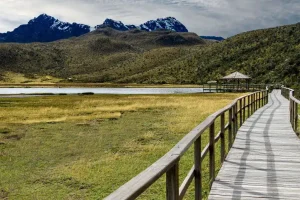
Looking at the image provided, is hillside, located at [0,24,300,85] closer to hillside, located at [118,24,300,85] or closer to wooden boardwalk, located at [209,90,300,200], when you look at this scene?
hillside, located at [118,24,300,85]

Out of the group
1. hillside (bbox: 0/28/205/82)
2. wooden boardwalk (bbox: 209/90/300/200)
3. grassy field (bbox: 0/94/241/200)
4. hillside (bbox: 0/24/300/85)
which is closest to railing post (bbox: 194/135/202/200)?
wooden boardwalk (bbox: 209/90/300/200)

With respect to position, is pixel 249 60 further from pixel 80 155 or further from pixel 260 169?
pixel 260 169

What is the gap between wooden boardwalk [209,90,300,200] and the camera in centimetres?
660

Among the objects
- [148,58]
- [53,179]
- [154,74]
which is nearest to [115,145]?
[53,179]

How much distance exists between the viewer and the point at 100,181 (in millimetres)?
11133

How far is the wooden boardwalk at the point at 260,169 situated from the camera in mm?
6598

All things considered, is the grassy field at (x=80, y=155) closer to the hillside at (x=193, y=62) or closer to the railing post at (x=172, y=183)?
the railing post at (x=172, y=183)

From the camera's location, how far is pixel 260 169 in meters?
8.29

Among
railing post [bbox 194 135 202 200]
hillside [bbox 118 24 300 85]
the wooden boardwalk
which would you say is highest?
hillside [bbox 118 24 300 85]

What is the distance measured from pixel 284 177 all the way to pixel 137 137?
11.1 m

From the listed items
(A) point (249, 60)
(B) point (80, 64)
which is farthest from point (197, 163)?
(B) point (80, 64)

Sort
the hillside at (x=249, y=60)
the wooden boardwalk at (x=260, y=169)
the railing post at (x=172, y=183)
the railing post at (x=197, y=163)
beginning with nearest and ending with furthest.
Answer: the railing post at (x=172, y=183) < the railing post at (x=197, y=163) < the wooden boardwalk at (x=260, y=169) < the hillside at (x=249, y=60)

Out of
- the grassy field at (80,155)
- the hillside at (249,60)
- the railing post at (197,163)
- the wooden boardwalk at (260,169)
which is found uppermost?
the hillside at (249,60)

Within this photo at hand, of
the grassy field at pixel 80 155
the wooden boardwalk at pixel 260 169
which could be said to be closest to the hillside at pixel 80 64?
the grassy field at pixel 80 155
